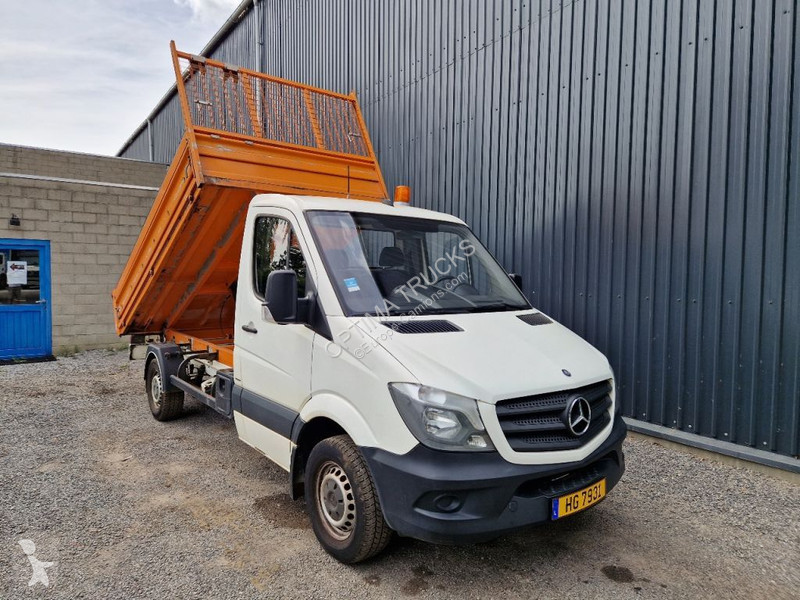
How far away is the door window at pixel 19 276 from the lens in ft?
29.9

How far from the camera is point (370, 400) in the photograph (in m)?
2.70

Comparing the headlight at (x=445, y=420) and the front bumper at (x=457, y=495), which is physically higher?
the headlight at (x=445, y=420)

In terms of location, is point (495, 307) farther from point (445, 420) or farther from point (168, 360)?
point (168, 360)

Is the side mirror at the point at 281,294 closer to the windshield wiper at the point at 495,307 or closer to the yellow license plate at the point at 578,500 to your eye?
the windshield wiper at the point at 495,307

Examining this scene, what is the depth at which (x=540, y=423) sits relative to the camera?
2686mm

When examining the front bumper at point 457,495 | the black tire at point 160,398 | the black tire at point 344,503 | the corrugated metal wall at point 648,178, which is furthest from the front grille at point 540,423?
the black tire at point 160,398

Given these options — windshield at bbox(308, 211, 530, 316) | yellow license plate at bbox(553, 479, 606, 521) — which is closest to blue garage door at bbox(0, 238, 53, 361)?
windshield at bbox(308, 211, 530, 316)

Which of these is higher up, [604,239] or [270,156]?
[270,156]

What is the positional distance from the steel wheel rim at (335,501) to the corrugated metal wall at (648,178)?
11.7 ft

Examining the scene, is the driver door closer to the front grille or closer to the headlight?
the headlight

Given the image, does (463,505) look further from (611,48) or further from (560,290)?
(611,48)

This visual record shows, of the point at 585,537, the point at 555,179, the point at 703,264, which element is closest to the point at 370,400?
the point at 585,537

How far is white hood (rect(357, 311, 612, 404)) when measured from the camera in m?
2.58

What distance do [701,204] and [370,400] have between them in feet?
12.5
